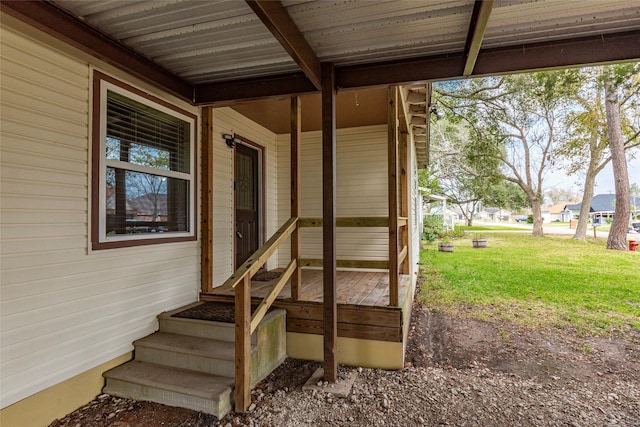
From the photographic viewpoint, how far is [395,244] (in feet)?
10.3

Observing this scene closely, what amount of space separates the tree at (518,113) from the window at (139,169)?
316 inches

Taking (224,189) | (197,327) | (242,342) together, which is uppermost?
(224,189)

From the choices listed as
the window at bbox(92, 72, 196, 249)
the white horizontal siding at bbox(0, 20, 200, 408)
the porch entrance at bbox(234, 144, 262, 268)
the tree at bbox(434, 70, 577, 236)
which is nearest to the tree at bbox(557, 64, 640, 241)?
the tree at bbox(434, 70, 577, 236)

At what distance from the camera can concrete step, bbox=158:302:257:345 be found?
2888 millimetres

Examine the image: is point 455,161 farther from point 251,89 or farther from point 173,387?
point 173,387

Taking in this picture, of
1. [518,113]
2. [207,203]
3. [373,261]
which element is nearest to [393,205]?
[373,261]

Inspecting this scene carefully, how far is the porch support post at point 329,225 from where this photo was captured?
2.76m

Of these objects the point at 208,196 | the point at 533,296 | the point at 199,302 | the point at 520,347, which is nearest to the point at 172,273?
the point at 199,302

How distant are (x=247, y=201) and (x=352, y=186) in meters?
1.76

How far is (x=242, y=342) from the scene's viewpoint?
92.7 inches

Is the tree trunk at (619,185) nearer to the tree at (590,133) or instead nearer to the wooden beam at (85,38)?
the tree at (590,133)

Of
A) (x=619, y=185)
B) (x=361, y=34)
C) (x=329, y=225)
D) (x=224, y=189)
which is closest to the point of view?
(x=361, y=34)

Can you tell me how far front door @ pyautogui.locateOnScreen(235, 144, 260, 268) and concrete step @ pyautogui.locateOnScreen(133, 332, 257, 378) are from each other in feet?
5.83

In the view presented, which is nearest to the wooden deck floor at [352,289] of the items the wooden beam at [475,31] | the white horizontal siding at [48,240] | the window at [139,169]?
the window at [139,169]
